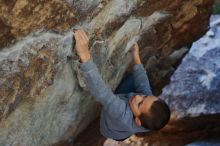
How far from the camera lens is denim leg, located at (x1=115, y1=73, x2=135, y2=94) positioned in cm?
326

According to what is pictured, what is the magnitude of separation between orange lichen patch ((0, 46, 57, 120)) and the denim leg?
1008 mm

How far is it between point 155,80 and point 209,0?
3.09ft

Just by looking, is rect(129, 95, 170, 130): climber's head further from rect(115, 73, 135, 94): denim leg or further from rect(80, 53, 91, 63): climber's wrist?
rect(115, 73, 135, 94): denim leg

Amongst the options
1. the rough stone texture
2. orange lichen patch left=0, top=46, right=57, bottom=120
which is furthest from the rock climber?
the rough stone texture

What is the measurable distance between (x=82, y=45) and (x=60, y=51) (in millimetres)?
148

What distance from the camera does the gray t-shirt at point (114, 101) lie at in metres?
2.43

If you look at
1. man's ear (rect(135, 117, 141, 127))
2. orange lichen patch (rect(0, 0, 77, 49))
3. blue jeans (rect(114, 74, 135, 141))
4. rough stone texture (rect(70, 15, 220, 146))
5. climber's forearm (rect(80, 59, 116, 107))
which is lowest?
rough stone texture (rect(70, 15, 220, 146))

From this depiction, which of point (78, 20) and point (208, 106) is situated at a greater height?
point (78, 20)

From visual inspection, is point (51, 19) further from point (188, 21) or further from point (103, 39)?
point (188, 21)

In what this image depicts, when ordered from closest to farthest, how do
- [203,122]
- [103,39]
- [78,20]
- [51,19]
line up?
[51,19] → [78,20] → [103,39] → [203,122]

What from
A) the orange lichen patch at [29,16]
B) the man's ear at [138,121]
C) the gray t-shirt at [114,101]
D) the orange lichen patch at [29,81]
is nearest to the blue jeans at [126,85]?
the gray t-shirt at [114,101]

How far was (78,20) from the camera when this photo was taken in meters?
2.30

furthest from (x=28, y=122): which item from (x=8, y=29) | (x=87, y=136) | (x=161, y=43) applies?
(x=161, y=43)

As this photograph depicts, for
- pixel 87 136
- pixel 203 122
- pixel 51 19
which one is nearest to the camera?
pixel 51 19
